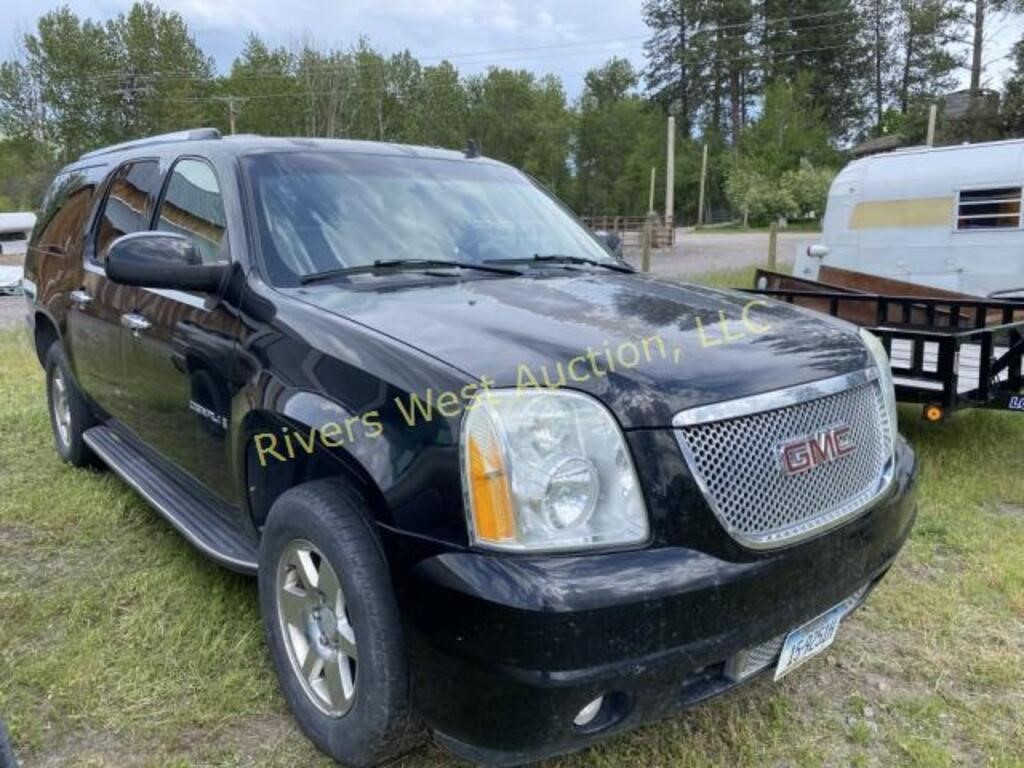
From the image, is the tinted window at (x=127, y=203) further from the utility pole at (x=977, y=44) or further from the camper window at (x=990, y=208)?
the utility pole at (x=977, y=44)

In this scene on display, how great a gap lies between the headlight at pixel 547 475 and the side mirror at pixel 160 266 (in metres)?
1.33

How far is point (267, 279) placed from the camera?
2.75 meters

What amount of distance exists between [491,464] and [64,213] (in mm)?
4075

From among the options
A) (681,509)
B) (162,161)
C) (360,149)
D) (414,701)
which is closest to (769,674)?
(681,509)

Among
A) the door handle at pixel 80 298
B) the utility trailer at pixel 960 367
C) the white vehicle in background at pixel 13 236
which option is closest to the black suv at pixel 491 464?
the door handle at pixel 80 298

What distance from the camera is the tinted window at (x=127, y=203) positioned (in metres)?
3.77

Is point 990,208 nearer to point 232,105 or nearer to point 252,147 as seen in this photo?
point 252,147

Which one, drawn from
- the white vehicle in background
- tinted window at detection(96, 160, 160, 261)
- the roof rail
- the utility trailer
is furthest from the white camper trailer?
the white vehicle in background

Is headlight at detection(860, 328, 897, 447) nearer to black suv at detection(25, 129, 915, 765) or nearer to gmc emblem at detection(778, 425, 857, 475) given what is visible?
black suv at detection(25, 129, 915, 765)

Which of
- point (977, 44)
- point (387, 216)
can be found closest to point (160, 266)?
point (387, 216)

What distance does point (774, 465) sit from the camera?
213 centimetres

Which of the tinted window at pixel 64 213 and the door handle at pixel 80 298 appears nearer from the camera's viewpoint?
the door handle at pixel 80 298

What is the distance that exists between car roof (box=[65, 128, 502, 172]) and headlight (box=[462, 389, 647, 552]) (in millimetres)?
1862

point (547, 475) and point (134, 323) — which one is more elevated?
point (134, 323)
